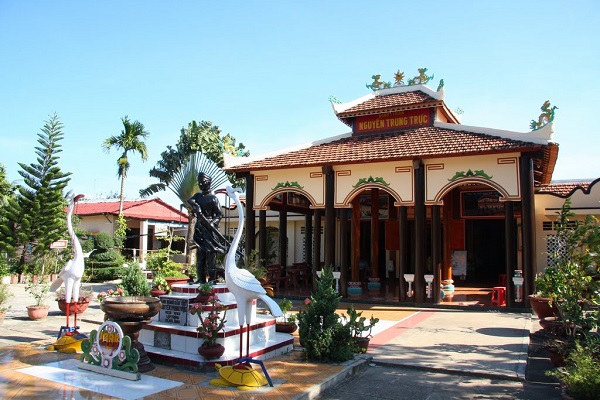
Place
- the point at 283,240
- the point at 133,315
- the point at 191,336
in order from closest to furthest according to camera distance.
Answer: the point at 133,315
the point at 191,336
the point at 283,240

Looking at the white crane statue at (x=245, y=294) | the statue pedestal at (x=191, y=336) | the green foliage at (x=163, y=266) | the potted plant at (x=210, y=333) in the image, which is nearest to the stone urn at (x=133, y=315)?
the statue pedestal at (x=191, y=336)

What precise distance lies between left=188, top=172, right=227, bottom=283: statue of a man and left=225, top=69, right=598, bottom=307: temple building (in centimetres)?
619

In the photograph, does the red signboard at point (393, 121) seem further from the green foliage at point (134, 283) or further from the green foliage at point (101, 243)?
the green foliage at point (101, 243)

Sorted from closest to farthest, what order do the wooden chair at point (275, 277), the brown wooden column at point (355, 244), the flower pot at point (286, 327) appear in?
the flower pot at point (286, 327) < the brown wooden column at point (355, 244) < the wooden chair at point (275, 277)

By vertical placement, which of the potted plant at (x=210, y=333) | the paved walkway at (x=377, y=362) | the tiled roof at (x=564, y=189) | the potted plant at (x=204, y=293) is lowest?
the paved walkway at (x=377, y=362)

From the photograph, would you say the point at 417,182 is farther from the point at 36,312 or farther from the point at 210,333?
the point at 36,312

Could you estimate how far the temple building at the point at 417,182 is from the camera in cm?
1212

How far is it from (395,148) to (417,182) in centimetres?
127

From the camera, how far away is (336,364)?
6.56 m

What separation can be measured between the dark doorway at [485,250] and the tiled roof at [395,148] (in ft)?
23.1

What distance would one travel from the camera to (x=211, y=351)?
6082 millimetres

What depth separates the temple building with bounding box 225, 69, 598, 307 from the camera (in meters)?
12.1

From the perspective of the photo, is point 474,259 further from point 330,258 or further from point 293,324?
point 293,324

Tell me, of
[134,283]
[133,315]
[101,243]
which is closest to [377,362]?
[133,315]
